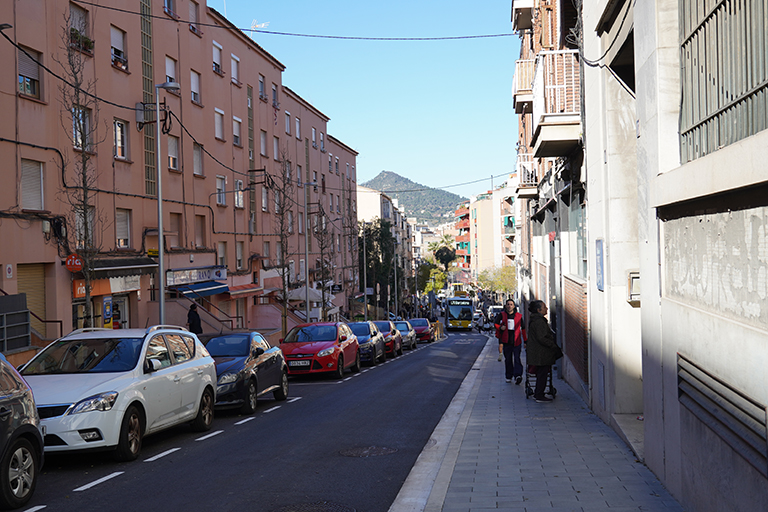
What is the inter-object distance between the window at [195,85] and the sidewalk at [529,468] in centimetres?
2284

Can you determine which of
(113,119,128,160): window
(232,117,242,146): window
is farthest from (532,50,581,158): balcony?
(232,117,242,146): window

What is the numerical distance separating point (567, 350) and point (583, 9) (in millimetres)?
7814

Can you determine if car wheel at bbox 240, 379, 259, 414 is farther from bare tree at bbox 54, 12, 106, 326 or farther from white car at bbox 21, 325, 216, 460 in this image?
bare tree at bbox 54, 12, 106, 326

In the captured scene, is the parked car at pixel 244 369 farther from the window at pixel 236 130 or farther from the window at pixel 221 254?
the window at pixel 236 130

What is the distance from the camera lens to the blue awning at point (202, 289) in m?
28.0

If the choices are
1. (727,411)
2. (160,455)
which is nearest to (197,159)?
(160,455)

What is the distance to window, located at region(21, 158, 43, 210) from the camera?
18891 millimetres

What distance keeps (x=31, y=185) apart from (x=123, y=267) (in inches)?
179

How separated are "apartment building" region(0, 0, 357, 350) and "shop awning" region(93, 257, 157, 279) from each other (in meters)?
0.06

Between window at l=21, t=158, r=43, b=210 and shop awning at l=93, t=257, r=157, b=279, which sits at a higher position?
window at l=21, t=158, r=43, b=210

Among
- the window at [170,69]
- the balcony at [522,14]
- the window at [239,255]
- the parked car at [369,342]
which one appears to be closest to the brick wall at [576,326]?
the parked car at [369,342]

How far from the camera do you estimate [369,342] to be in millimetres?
24906

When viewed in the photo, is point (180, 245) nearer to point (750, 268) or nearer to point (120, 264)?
point (120, 264)

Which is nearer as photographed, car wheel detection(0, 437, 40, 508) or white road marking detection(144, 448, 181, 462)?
car wheel detection(0, 437, 40, 508)
